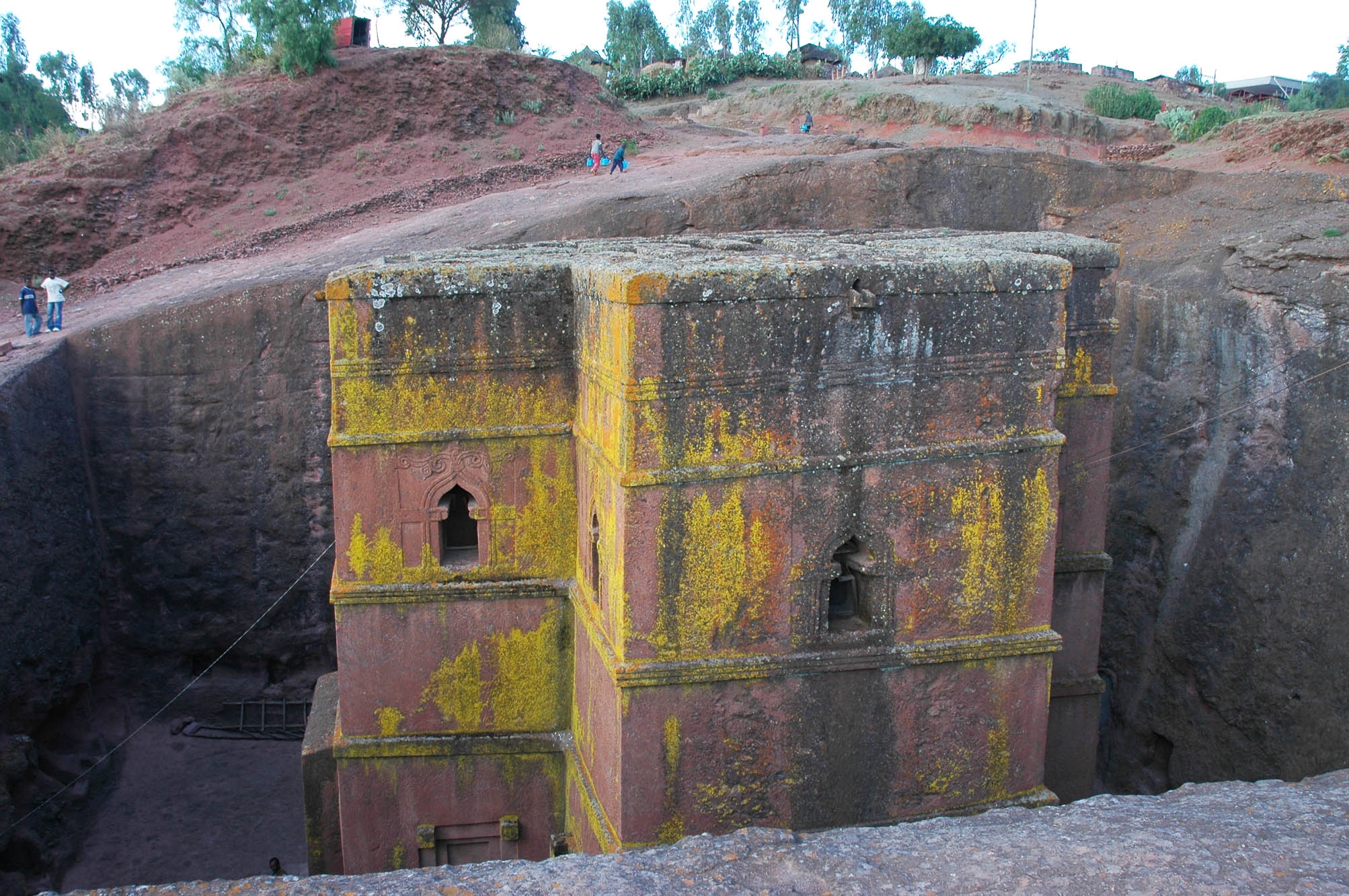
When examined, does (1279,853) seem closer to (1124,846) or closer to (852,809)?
(1124,846)

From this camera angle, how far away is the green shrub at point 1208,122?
63.4ft

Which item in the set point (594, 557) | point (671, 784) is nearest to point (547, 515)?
point (594, 557)

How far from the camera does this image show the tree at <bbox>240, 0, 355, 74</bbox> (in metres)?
18.3

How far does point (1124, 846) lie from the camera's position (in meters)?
4.15

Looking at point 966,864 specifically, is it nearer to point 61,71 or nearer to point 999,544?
point 999,544

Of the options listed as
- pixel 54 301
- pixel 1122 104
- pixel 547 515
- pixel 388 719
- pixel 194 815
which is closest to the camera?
pixel 547 515

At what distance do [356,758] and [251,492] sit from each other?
512 cm

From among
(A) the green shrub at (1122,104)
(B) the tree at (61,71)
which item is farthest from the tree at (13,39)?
(A) the green shrub at (1122,104)

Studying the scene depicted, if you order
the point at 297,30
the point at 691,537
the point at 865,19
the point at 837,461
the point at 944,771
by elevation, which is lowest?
the point at 944,771

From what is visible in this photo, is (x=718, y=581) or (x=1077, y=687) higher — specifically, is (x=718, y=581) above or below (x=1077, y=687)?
above

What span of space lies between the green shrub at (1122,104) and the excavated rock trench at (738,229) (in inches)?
534

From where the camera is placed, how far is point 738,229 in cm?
1340

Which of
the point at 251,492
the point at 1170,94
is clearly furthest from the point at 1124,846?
the point at 1170,94

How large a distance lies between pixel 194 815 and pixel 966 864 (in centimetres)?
931
